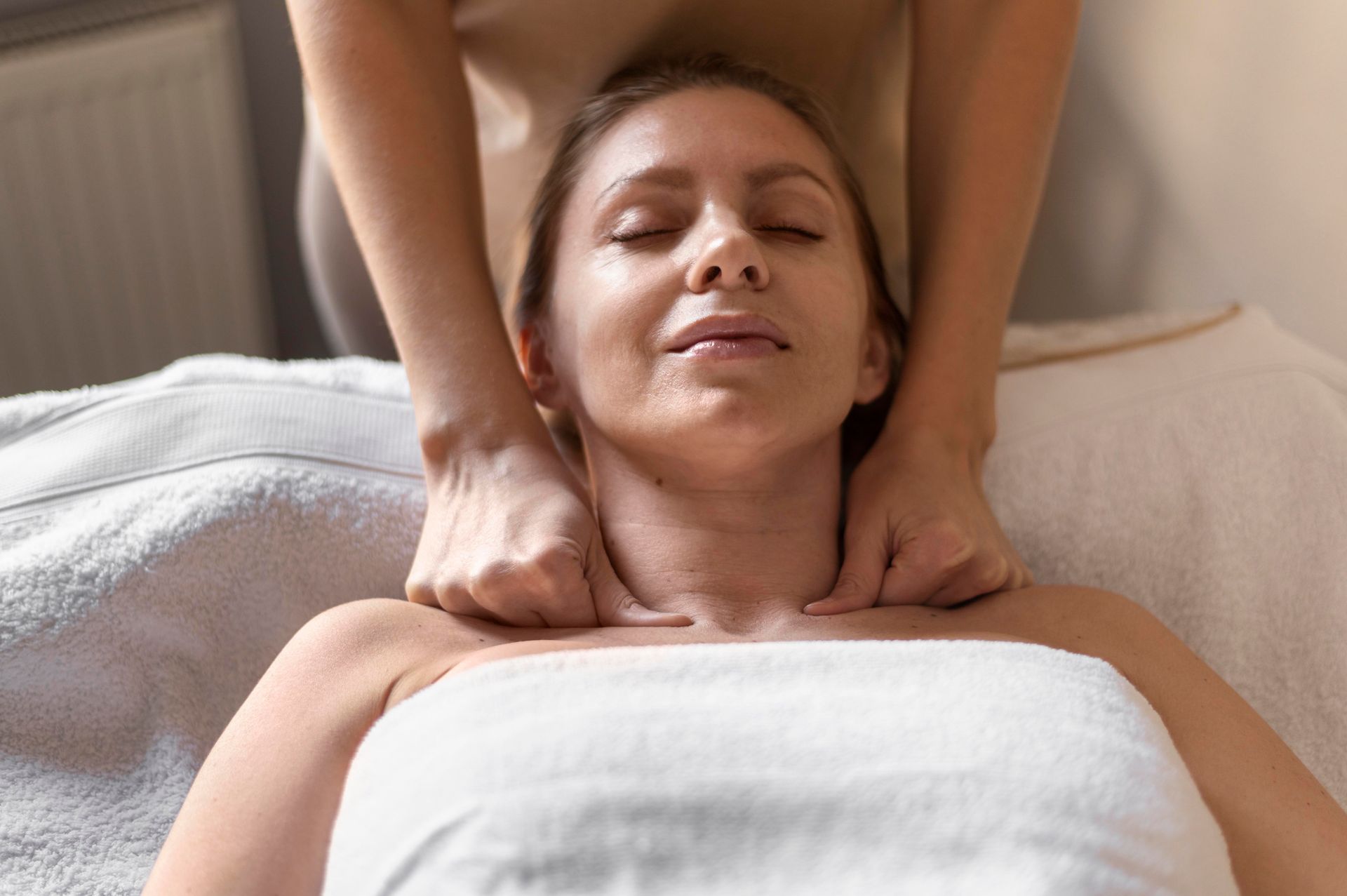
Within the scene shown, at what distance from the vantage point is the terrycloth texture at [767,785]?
688 mm

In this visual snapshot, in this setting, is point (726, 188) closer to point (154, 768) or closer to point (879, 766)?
point (879, 766)

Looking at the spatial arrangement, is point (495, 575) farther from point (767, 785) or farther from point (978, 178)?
point (978, 178)

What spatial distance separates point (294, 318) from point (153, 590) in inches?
54.0

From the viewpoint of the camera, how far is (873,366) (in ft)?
4.06

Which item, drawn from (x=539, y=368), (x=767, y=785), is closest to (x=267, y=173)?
(x=539, y=368)

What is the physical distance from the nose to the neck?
0.14m

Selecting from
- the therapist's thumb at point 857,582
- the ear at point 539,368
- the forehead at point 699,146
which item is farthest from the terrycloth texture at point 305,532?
the forehead at point 699,146

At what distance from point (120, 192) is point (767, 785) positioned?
1.65m

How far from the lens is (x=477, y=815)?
705 millimetres

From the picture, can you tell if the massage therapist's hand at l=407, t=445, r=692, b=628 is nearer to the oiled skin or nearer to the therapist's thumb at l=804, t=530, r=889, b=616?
the oiled skin

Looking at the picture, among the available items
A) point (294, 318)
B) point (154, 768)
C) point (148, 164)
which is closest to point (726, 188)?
point (154, 768)

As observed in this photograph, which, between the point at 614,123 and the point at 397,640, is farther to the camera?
the point at 614,123

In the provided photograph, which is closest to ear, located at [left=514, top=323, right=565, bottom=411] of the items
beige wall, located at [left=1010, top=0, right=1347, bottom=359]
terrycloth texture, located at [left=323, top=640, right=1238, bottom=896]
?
terrycloth texture, located at [left=323, top=640, right=1238, bottom=896]

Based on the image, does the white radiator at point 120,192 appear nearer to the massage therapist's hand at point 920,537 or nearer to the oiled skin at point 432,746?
the oiled skin at point 432,746
